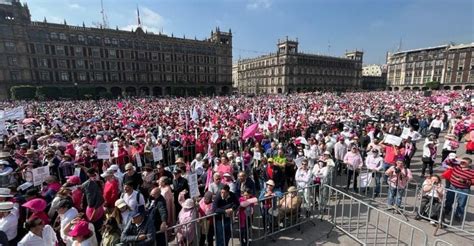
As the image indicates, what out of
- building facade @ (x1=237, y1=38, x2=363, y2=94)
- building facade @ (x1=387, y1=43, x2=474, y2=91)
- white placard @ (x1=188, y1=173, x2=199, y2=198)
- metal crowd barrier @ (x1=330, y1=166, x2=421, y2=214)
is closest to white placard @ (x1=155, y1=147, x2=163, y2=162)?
white placard @ (x1=188, y1=173, x2=199, y2=198)

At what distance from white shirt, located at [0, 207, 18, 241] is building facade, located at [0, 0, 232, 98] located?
62656 mm

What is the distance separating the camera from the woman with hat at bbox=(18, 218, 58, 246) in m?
3.45

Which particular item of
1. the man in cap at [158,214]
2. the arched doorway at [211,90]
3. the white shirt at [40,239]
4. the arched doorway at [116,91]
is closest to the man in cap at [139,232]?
the man in cap at [158,214]

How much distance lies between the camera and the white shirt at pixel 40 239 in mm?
3436

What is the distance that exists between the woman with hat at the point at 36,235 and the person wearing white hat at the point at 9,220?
738 mm

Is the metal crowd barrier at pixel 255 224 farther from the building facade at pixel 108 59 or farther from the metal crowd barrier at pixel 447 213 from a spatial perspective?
the building facade at pixel 108 59

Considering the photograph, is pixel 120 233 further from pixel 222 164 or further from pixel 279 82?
pixel 279 82

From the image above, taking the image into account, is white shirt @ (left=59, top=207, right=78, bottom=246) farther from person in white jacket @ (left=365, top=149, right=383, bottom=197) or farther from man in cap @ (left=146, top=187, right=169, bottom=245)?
person in white jacket @ (left=365, top=149, right=383, bottom=197)

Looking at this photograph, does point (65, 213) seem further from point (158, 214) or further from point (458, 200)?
point (458, 200)

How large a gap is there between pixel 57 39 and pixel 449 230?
233 feet

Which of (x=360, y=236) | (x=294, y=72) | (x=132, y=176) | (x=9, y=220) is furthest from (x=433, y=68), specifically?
(x=9, y=220)

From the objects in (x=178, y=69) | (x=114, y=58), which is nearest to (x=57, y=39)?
(x=114, y=58)

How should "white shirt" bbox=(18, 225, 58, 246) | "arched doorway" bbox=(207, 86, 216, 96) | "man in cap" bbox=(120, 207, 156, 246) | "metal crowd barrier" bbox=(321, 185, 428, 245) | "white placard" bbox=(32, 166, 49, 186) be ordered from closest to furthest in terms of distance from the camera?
→ "white shirt" bbox=(18, 225, 58, 246) < "man in cap" bbox=(120, 207, 156, 246) < "metal crowd barrier" bbox=(321, 185, 428, 245) < "white placard" bbox=(32, 166, 49, 186) < "arched doorway" bbox=(207, 86, 216, 96)

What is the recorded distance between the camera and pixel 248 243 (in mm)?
5270
